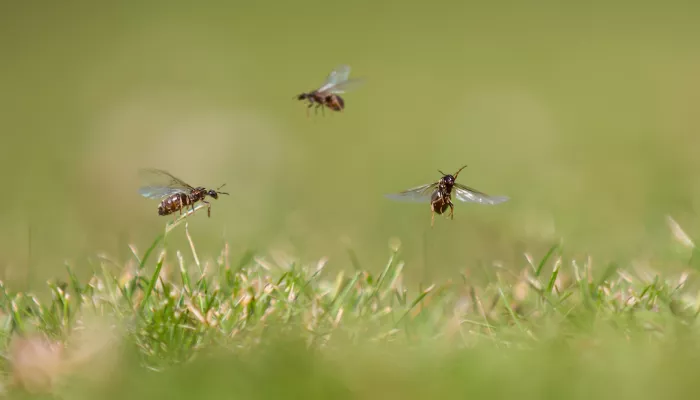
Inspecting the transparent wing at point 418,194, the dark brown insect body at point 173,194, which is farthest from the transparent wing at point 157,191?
the transparent wing at point 418,194

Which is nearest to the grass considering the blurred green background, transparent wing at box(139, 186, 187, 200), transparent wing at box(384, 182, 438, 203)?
transparent wing at box(384, 182, 438, 203)

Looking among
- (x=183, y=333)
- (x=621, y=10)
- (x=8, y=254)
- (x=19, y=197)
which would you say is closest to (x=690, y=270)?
(x=183, y=333)

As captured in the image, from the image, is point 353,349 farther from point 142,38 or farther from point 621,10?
point 621,10

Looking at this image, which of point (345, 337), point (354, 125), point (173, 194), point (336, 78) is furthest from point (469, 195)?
point (354, 125)

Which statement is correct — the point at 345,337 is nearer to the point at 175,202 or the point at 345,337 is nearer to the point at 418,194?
the point at 418,194

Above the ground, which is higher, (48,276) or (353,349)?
(353,349)

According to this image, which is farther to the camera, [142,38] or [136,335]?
[142,38]

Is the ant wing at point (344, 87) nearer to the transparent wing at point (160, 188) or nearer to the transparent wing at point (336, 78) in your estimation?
the transparent wing at point (336, 78)
